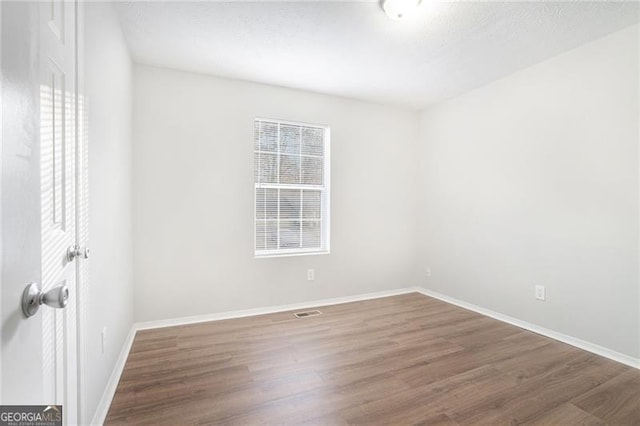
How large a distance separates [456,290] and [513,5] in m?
2.91

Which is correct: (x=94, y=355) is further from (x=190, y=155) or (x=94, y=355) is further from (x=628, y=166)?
(x=628, y=166)

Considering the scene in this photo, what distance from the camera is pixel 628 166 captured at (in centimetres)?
229

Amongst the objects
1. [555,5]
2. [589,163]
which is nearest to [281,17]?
[555,5]

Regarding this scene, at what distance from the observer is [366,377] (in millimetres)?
2061

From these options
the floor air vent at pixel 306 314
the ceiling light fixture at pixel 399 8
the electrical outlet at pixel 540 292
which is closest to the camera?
the ceiling light fixture at pixel 399 8

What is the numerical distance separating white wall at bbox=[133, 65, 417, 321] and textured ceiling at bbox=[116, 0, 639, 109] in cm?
33

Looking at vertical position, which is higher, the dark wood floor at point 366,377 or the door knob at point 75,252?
the door knob at point 75,252

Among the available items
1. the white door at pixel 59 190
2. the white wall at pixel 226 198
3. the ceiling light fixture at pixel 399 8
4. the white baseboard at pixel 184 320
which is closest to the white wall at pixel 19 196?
the white door at pixel 59 190

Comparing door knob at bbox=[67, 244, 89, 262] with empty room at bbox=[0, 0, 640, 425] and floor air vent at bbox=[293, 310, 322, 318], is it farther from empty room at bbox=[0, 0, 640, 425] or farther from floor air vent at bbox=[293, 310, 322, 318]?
floor air vent at bbox=[293, 310, 322, 318]

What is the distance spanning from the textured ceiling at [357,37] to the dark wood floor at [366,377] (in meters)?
2.56

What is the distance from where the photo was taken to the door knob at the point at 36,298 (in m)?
0.66

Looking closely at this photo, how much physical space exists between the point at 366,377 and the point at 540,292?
6.51 ft

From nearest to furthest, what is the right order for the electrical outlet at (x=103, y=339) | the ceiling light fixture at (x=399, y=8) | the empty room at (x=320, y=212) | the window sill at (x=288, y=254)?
the empty room at (x=320, y=212), the electrical outlet at (x=103, y=339), the ceiling light fixture at (x=399, y=8), the window sill at (x=288, y=254)

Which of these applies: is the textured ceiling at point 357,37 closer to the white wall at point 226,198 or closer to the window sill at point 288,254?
the white wall at point 226,198
